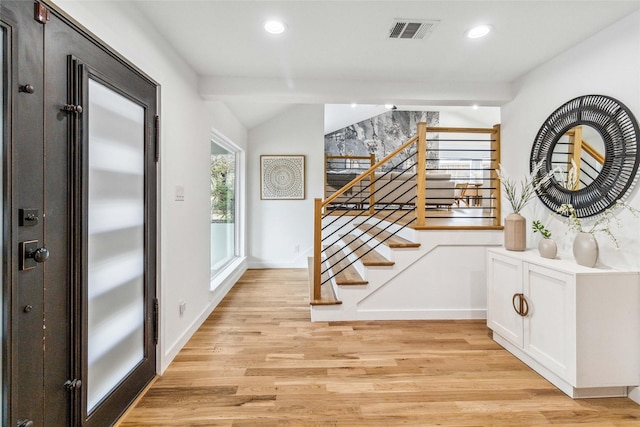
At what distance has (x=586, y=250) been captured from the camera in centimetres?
194

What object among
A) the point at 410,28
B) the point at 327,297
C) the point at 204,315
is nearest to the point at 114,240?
the point at 204,315

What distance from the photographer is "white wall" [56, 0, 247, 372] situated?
1668 millimetres

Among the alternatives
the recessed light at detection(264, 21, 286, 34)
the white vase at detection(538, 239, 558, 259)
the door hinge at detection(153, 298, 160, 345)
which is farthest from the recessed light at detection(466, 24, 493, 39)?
the door hinge at detection(153, 298, 160, 345)

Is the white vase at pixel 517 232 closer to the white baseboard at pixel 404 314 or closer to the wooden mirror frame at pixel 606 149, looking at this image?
the wooden mirror frame at pixel 606 149

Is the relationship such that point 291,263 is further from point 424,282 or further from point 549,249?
point 549,249

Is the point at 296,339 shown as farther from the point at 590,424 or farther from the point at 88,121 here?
the point at 88,121

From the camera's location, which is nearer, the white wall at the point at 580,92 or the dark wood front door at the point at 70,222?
the dark wood front door at the point at 70,222

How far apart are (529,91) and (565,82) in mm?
388

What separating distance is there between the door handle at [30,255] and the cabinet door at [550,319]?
103 inches

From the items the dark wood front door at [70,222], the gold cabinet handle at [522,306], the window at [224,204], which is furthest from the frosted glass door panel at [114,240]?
the gold cabinet handle at [522,306]

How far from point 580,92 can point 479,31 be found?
2.93 feet

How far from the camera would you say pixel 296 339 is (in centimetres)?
262

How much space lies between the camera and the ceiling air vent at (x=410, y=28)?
1978 millimetres

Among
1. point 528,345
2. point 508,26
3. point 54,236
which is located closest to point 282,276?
point 528,345
